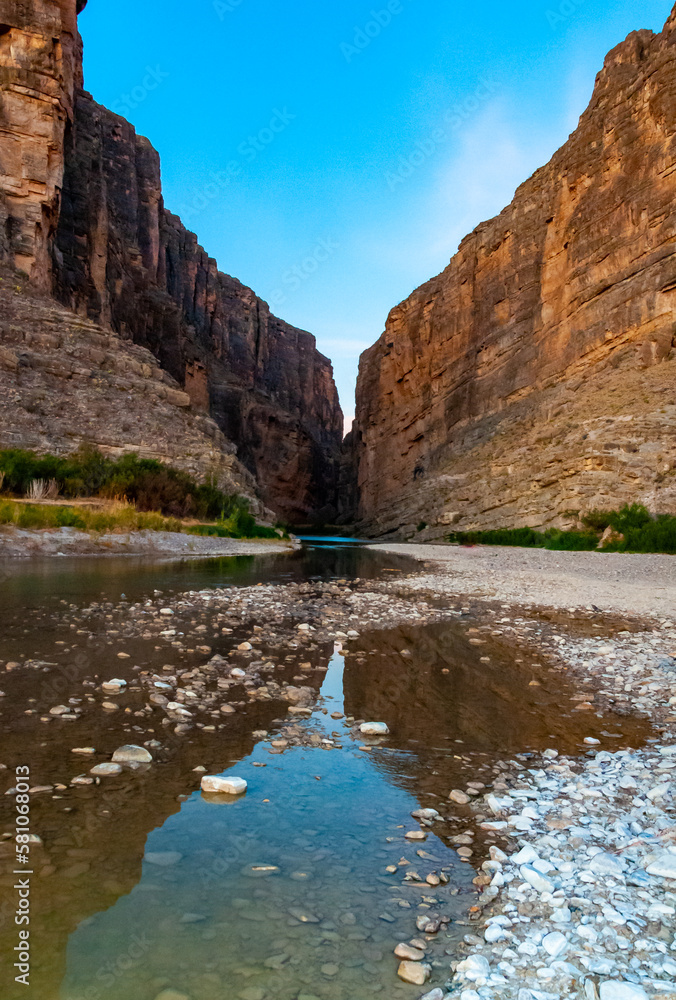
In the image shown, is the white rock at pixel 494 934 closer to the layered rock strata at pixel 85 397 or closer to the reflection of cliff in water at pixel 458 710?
the reflection of cliff in water at pixel 458 710

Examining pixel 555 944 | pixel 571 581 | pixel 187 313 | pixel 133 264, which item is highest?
pixel 187 313

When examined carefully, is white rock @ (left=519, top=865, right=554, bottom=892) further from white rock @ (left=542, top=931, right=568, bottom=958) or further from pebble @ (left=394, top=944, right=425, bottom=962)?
Answer: pebble @ (left=394, top=944, right=425, bottom=962)

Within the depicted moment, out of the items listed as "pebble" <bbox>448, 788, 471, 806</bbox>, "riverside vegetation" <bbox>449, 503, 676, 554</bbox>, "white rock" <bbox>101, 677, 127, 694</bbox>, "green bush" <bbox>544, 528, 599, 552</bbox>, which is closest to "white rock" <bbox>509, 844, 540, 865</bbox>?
"pebble" <bbox>448, 788, 471, 806</bbox>

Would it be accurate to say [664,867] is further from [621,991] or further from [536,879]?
[621,991]

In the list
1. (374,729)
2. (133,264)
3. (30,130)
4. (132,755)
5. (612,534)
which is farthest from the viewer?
(133,264)

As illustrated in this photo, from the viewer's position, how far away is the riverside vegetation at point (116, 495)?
19719 millimetres

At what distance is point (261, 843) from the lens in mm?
2557

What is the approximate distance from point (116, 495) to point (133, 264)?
1533 inches

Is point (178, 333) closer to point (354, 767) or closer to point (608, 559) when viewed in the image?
point (608, 559)

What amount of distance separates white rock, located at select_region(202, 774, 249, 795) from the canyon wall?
26.3 meters

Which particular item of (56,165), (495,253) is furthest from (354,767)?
(495,253)

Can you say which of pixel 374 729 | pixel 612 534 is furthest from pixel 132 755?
pixel 612 534

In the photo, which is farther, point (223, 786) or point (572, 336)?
point (572, 336)

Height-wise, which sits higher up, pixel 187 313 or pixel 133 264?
pixel 187 313
